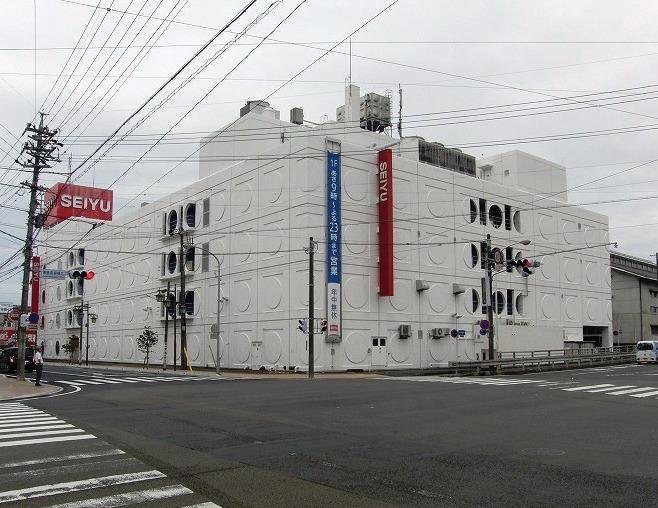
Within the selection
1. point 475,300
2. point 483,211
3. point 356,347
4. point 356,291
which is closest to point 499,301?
point 475,300

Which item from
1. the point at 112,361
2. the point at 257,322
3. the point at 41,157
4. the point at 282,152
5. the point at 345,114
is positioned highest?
the point at 345,114

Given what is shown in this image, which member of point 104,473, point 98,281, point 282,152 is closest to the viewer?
point 104,473

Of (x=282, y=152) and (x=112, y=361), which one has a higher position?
(x=282, y=152)

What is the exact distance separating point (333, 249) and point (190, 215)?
19.4 metres

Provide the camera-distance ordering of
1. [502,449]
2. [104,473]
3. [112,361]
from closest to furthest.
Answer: [104,473], [502,449], [112,361]

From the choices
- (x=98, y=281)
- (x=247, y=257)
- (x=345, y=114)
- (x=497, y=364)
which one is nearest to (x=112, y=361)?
(x=98, y=281)

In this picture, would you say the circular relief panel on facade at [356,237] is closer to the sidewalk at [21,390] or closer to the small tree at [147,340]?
the small tree at [147,340]

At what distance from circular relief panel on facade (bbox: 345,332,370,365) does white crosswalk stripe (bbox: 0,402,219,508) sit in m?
30.7

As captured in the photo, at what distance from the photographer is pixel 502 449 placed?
1034 centimetres

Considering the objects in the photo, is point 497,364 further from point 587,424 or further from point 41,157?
point 41,157

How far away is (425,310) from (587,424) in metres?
33.8

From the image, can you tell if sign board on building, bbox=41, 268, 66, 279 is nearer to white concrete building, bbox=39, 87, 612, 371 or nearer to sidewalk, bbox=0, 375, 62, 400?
sidewalk, bbox=0, 375, 62, 400

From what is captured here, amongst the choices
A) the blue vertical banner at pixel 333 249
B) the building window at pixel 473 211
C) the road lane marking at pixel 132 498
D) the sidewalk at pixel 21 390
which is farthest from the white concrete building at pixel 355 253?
the road lane marking at pixel 132 498

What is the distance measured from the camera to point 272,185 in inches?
1743
